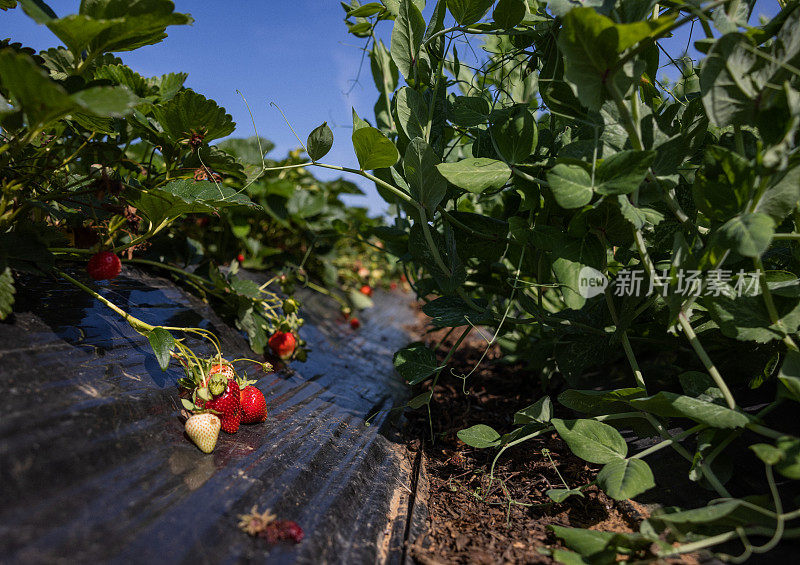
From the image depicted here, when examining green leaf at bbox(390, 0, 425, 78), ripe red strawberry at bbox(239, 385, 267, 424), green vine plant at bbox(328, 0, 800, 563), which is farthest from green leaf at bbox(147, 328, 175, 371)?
green leaf at bbox(390, 0, 425, 78)

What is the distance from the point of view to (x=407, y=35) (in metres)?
1.04

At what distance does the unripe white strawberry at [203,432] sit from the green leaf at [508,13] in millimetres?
1010

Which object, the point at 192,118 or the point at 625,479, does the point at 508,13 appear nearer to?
the point at 192,118

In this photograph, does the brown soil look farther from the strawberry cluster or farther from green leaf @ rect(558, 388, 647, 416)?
the strawberry cluster

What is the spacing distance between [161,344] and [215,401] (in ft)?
0.49

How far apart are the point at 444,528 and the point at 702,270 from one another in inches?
25.0

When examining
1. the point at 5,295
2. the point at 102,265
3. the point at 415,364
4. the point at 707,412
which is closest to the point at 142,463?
the point at 5,295

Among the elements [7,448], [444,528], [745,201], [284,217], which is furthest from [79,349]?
[284,217]

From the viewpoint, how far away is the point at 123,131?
3.63 ft

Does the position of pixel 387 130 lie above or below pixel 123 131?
above

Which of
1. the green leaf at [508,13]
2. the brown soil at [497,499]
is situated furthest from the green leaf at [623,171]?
the brown soil at [497,499]

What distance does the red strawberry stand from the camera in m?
0.86

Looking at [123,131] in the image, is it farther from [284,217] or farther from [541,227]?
[284,217]

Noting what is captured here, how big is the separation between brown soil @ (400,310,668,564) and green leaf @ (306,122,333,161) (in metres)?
0.77
